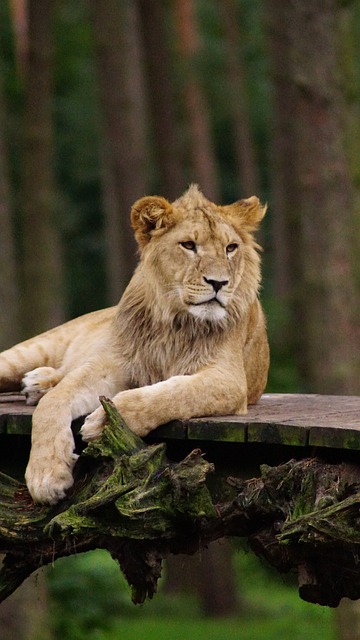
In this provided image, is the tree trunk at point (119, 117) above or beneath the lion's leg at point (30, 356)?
above

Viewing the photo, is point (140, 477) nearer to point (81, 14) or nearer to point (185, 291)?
point (185, 291)

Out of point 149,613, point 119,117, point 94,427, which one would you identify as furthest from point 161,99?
point 94,427

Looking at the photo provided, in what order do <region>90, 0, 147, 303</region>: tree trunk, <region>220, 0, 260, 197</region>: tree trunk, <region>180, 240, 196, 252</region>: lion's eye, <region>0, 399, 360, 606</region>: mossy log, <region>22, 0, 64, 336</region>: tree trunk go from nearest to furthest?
1. <region>0, 399, 360, 606</region>: mossy log
2. <region>180, 240, 196, 252</region>: lion's eye
3. <region>22, 0, 64, 336</region>: tree trunk
4. <region>90, 0, 147, 303</region>: tree trunk
5. <region>220, 0, 260, 197</region>: tree trunk

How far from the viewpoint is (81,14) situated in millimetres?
23438

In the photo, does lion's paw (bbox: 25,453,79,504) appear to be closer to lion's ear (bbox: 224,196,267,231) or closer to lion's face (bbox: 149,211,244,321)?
lion's face (bbox: 149,211,244,321)

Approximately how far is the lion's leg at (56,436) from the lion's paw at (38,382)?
1.37ft

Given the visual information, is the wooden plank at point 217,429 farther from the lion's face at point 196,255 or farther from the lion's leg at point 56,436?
the lion's face at point 196,255

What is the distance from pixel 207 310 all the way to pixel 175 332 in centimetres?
23

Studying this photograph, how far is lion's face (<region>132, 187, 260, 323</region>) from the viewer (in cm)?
504

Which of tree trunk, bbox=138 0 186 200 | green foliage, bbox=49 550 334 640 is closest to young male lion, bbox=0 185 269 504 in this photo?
green foliage, bbox=49 550 334 640

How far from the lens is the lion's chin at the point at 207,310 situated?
5043 mm

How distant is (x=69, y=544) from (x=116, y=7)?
923cm

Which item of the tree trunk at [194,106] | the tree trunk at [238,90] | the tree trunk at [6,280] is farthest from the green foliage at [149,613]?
the tree trunk at [238,90]

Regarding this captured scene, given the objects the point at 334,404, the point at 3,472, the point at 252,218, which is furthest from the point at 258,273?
the point at 3,472
